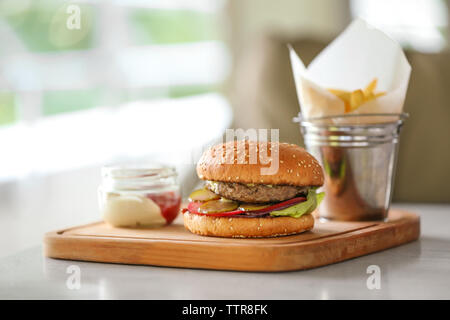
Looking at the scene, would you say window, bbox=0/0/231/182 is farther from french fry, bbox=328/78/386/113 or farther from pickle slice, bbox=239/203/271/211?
pickle slice, bbox=239/203/271/211

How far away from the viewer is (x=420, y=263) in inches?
43.3

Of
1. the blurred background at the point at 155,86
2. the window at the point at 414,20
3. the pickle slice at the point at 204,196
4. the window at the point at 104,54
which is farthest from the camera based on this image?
the window at the point at 414,20

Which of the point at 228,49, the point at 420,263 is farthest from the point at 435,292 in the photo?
the point at 228,49

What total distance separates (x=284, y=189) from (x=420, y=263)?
0.27 m

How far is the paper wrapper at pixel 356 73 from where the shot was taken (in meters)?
1.30

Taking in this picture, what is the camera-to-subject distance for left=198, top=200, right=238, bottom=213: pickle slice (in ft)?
3.71

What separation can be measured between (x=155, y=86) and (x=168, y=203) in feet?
17.1

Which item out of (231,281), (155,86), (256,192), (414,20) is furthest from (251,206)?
(414,20)

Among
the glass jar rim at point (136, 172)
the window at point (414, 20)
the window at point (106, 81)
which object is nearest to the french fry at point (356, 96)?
the glass jar rim at point (136, 172)

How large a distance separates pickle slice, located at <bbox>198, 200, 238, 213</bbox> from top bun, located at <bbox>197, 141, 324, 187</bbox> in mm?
46

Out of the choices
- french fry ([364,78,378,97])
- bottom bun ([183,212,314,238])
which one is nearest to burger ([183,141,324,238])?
bottom bun ([183,212,314,238])

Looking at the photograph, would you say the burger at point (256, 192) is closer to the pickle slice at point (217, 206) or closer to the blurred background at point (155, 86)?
the pickle slice at point (217, 206)

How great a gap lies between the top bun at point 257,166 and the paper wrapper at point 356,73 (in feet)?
0.57
